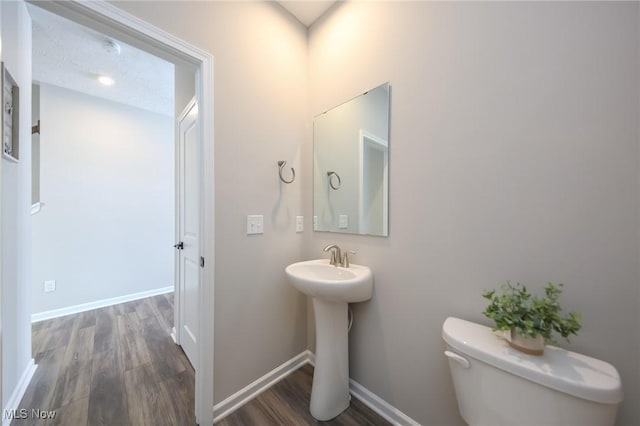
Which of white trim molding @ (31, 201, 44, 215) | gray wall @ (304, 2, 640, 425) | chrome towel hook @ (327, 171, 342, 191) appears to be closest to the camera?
gray wall @ (304, 2, 640, 425)

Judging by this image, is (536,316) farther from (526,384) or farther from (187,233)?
(187,233)

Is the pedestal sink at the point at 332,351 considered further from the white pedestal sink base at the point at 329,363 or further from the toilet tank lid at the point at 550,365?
the toilet tank lid at the point at 550,365

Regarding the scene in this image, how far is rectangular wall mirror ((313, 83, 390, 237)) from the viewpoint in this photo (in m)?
1.33

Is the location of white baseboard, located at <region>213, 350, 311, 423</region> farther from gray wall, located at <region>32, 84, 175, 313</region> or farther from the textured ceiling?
the textured ceiling

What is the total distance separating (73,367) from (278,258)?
5.72 ft

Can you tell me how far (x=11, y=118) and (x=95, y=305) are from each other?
2.31 m

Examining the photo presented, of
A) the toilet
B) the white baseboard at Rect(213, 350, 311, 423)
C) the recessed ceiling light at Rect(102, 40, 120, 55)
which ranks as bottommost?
the white baseboard at Rect(213, 350, 311, 423)

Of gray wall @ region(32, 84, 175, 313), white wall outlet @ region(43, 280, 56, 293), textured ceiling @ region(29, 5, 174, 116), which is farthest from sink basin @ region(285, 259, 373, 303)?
white wall outlet @ region(43, 280, 56, 293)

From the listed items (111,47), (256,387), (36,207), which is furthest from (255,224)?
(36,207)

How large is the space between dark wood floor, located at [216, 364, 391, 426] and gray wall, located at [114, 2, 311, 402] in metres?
0.13

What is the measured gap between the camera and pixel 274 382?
1.56 metres

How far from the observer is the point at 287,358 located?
167cm

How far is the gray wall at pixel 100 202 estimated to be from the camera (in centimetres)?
249

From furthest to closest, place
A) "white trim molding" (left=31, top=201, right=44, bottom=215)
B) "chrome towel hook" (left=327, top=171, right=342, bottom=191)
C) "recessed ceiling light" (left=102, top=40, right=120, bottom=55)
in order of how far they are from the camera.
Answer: "white trim molding" (left=31, top=201, right=44, bottom=215) → "recessed ceiling light" (left=102, top=40, right=120, bottom=55) → "chrome towel hook" (left=327, top=171, right=342, bottom=191)
